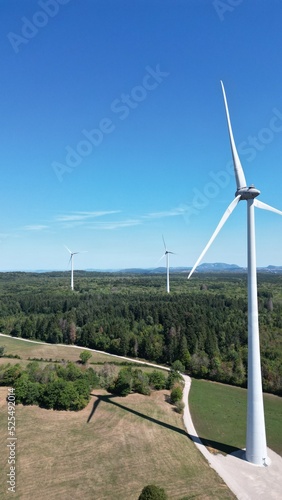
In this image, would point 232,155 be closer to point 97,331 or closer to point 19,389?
point 19,389

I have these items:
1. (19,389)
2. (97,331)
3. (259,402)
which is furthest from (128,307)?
(259,402)

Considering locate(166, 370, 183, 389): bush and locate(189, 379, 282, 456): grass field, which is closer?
locate(189, 379, 282, 456): grass field

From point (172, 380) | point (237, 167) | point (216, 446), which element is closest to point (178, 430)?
point (216, 446)

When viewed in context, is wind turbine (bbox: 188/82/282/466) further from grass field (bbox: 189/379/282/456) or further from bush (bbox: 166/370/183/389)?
bush (bbox: 166/370/183/389)

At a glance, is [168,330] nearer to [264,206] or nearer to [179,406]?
[179,406]

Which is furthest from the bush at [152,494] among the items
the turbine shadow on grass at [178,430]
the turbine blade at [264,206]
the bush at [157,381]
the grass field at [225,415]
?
the bush at [157,381]

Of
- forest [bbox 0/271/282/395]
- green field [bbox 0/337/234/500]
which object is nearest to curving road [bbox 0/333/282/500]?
green field [bbox 0/337/234/500]

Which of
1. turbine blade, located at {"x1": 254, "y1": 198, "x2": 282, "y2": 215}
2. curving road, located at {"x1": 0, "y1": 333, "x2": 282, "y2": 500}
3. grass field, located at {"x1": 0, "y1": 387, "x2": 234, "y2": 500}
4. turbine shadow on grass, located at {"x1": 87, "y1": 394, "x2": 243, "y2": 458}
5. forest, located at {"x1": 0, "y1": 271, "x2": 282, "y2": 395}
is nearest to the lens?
curving road, located at {"x1": 0, "y1": 333, "x2": 282, "y2": 500}
